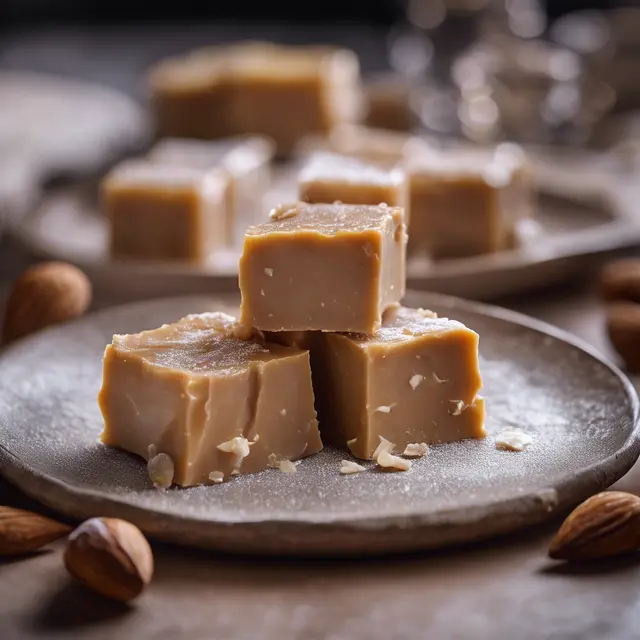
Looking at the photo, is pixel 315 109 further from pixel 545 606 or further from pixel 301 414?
pixel 545 606

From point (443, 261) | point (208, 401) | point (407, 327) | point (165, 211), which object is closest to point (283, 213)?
point (407, 327)

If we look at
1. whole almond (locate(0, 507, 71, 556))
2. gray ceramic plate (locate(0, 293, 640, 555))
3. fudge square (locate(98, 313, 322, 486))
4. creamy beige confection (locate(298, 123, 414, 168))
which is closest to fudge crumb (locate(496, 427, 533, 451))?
gray ceramic plate (locate(0, 293, 640, 555))

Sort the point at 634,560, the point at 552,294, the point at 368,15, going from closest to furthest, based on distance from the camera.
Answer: the point at 634,560 < the point at 552,294 < the point at 368,15

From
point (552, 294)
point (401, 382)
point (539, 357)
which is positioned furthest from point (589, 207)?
point (401, 382)

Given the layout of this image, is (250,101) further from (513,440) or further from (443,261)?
(513,440)

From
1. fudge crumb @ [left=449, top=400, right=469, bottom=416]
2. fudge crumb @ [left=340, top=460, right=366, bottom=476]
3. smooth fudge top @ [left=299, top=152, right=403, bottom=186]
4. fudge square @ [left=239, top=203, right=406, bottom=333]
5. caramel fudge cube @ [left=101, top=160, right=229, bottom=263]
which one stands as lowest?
fudge crumb @ [left=340, top=460, right=366, bottom=476]

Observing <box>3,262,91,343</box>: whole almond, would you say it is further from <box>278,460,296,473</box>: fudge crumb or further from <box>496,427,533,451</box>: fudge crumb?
<box>496,427,533,451</box>: fudge crumb
